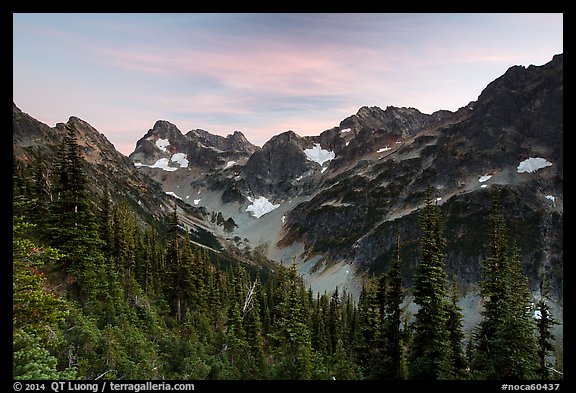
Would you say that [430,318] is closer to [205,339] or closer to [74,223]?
[205,339]

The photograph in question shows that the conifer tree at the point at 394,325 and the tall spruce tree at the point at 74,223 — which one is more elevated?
the tall spruce tree at the point at 74,223

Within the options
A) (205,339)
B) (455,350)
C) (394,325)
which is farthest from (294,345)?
(205,339)

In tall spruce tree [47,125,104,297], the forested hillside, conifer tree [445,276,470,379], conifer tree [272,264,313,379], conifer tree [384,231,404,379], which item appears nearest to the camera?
the forested hillside

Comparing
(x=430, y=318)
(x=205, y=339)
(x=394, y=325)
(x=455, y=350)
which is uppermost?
(x=430, y=318)

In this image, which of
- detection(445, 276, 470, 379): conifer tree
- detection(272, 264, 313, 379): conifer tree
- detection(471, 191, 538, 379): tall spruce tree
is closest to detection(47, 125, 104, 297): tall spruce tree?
detection(272, 264, 313, 379): conifer tree

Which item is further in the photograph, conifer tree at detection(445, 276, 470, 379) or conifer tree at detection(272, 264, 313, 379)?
conifer tree at detection(272, 264, 313, 379)

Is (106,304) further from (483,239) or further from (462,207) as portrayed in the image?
(462,207)

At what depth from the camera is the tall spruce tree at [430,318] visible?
70.9ft

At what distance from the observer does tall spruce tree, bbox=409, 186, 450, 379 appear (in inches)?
851

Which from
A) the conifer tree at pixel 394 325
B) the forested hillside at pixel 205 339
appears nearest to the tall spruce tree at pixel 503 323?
the forested hillside at pixel 205 339

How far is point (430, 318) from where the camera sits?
73.5 feet

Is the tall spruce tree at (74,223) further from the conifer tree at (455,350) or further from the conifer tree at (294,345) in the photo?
the conifer tree at (455,350)

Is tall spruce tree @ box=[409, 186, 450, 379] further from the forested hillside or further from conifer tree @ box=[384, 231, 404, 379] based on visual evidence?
conifer tree @ box=[384, 231, 404, 379]
